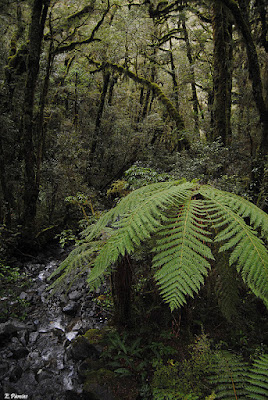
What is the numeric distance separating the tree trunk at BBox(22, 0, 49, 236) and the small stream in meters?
1.77

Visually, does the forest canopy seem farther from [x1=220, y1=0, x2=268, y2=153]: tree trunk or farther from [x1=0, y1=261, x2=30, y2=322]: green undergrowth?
[x1=0, y1=261, x2=30, y2=322]: green undergrowth

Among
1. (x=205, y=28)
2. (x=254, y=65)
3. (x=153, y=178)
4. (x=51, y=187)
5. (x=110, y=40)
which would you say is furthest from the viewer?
(x=205, y=28)

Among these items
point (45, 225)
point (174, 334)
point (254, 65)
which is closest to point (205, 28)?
point (254, 65)

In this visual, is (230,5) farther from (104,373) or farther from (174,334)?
(104,373)

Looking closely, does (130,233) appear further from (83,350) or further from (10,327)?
(10,327)

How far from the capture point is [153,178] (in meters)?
3.82

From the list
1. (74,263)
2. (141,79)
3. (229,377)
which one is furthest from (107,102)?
(229,377)

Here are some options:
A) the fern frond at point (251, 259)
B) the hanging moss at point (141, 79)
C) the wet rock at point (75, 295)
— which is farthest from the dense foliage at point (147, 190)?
the wet rock at point (75, 295)

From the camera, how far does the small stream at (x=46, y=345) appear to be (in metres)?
2.59

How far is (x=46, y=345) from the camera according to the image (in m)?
3.28

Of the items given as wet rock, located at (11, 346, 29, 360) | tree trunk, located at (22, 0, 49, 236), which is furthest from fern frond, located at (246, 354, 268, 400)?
tree trunk, located at (22, 0, 49, 236)

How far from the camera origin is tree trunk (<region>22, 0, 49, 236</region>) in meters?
4.91

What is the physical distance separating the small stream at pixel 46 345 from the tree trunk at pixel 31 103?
1774 mm

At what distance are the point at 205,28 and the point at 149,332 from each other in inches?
470
